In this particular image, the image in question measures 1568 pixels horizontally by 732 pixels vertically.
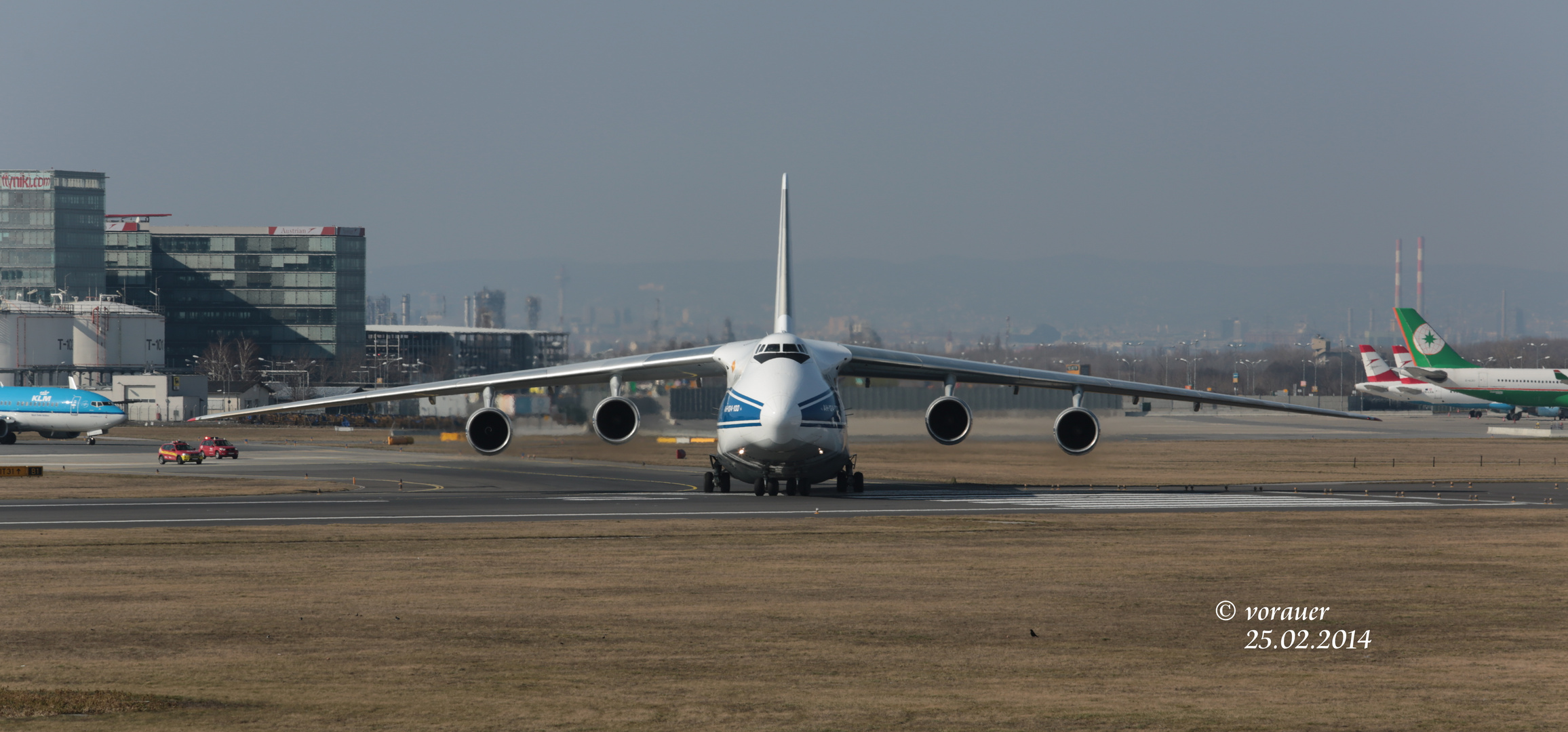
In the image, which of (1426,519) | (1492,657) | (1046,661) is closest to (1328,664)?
(1492,657)

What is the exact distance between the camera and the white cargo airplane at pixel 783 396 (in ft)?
103

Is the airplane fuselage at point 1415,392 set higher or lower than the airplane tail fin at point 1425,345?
lower

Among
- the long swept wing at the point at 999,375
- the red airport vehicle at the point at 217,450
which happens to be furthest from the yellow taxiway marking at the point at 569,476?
the red airport vehicle at the point at 217,450

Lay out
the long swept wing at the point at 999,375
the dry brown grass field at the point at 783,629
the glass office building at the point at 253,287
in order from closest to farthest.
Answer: the dry brown grass field at the point at 783,629
the long swept wing at the point at 999,375
the glass office building at the point at 253,287

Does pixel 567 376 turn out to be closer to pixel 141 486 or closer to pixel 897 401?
pixel 141 486

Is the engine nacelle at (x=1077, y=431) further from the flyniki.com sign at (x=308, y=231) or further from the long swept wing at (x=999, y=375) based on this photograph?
the flyniki.com sign at (x=308, y=231)

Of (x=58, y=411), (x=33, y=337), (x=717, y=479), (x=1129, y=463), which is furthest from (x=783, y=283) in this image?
(x=33, y=337)

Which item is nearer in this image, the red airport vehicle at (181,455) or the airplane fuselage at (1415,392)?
the red airport vehicle at (181,455)

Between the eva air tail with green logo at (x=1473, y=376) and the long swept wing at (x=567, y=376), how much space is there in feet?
253

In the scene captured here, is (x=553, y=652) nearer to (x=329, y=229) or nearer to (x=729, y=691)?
(x=729, y=691)

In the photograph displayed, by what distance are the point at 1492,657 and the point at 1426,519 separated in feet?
52.4

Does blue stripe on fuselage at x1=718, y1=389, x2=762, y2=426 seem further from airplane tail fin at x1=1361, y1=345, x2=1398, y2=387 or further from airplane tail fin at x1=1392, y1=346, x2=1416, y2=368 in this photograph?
airplane tail fin at x1=1361, y1=345, x2=1398, y2=387

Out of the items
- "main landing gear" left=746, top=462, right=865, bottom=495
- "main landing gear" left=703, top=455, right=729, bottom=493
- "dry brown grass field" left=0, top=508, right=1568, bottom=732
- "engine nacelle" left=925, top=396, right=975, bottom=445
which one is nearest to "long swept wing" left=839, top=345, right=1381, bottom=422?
"engine nacelle" left=925, top=396, right=975, bottom=445

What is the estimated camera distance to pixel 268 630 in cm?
1440
